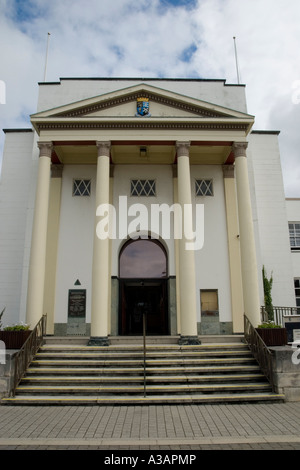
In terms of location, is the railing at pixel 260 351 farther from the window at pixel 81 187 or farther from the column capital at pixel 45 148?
the column capital at pixel 45 148

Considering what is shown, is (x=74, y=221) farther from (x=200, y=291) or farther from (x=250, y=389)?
(x=250, y=389)

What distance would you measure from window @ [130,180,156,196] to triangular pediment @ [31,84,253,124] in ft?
10.5

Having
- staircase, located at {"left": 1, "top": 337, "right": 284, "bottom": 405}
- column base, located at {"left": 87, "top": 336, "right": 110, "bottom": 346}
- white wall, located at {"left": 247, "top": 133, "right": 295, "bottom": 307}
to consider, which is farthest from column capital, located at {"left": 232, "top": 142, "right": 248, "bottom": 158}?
column base, located at {"left": 87, "top": 336, "right": 110, "bottom": 346}

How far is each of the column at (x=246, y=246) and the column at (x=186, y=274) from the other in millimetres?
2001

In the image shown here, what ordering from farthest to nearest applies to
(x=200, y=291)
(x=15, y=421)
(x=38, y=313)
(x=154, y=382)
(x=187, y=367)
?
(x=200, y=291) < (x=38, y=313) < (x=187, y=367) < (x=154, y=382) < (x=15, y=421)

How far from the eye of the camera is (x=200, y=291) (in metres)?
14.8

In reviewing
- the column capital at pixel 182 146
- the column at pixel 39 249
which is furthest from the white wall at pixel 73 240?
the column capital at pixel 182 146

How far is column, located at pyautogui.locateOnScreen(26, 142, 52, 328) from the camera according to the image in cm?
1211

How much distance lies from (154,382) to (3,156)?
13526mm

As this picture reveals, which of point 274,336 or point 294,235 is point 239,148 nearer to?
point 294,235

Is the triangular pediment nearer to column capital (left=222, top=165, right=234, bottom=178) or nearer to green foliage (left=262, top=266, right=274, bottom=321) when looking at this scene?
column capital (left=222, top=165, right=234, bottom=178)

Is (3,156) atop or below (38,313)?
atop
